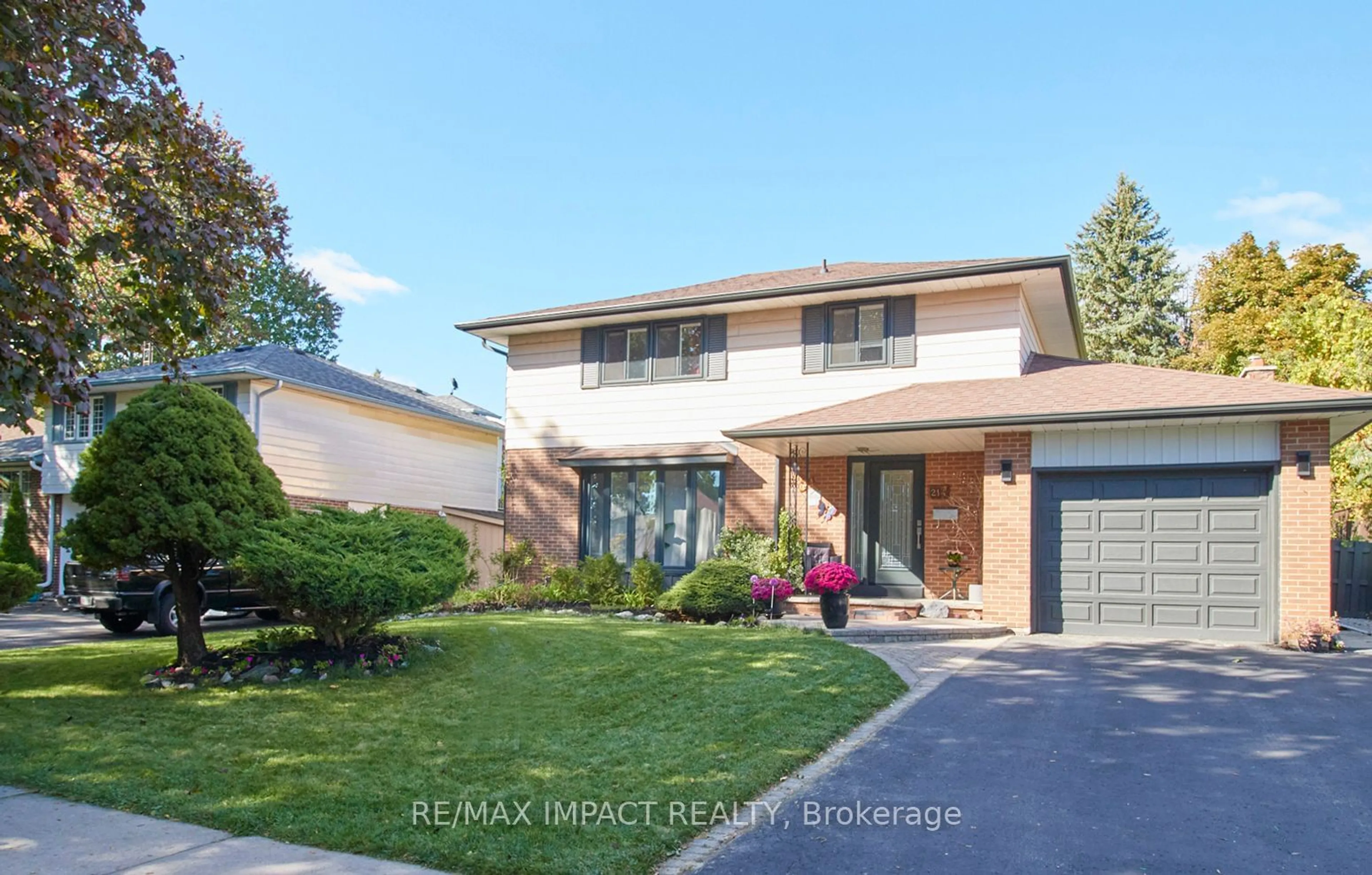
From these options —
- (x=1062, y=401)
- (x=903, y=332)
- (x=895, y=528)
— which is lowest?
(x=895, y=528)

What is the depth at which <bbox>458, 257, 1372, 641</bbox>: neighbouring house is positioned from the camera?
11.8 meters

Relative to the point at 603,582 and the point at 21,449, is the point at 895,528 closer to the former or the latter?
the point at 603,582

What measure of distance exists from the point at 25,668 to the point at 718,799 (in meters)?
8.22

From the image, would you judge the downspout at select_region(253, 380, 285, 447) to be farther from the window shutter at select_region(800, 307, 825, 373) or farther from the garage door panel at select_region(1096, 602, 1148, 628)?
the garage door panel at select_region(1096, 602, 1148, 628)

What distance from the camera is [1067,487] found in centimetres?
1278

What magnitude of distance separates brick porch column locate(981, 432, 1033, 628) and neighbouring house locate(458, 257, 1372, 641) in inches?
1.0

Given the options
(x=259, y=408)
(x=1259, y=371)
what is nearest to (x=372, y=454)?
(x=259, y=408)

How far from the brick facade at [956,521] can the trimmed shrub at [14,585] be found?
1188 centimetres

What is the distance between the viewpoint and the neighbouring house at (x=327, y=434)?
19.9 metres

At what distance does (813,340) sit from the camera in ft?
51.9

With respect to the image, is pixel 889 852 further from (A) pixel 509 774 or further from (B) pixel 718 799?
(A) pixel 509 774

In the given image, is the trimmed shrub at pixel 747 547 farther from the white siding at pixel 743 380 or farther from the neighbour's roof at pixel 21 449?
the neighbour's roof at pixel 21 449

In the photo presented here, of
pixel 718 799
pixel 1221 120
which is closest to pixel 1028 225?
pixel 1221 120

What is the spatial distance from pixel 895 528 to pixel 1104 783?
31.8ft
